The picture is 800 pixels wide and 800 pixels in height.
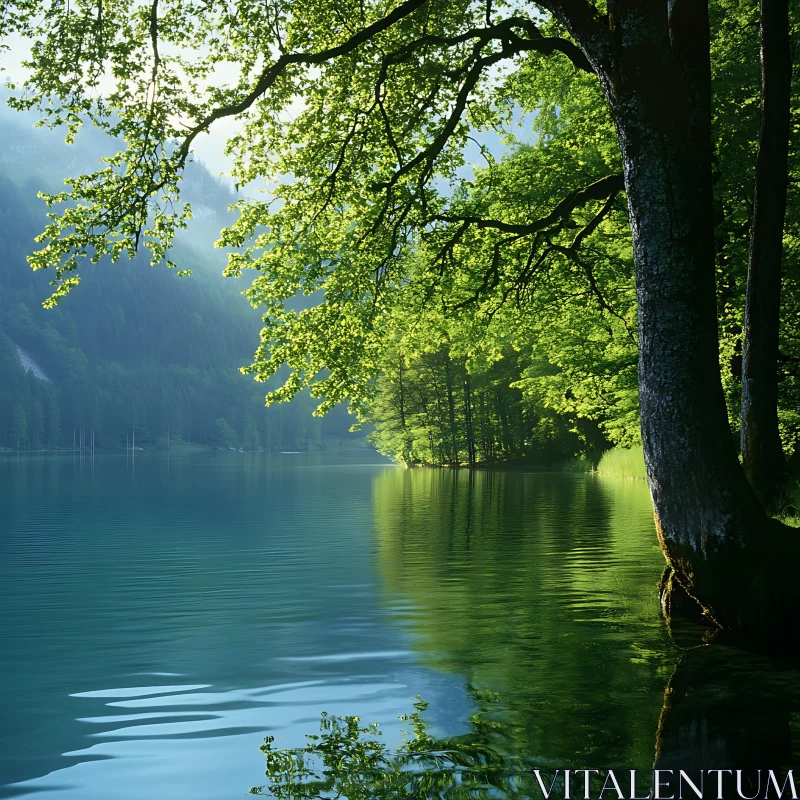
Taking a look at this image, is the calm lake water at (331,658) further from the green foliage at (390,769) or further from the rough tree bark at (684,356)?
the rough tree bark at (684,356)

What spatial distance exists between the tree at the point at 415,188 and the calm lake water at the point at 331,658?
54.0 inches

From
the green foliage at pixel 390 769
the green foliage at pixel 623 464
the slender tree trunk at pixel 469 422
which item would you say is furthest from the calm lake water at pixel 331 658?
the slender tree trunk at pixel 469 422

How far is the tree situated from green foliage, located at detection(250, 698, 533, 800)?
3.36 metres

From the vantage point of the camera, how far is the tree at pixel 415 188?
7.61 metres

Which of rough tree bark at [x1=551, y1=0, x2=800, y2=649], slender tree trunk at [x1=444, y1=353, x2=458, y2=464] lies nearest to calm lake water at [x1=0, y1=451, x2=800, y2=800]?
rough tree bark at [x1=551, y1=0, x2=800, y2=649]

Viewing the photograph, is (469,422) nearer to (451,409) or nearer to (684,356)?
(451,409)

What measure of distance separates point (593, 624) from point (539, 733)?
12.8 ft

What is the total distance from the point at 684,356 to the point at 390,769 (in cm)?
439

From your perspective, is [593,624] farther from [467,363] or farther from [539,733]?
[467,363]

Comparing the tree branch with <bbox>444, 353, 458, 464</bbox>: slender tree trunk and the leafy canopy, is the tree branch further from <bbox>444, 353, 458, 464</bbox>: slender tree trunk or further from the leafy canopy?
<bbox>444, 353, 458, 464</bbox>: slender tree trunk

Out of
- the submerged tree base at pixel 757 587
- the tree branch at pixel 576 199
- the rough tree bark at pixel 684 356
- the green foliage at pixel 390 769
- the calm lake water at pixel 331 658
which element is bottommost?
the calm lake water at pixel 331 658

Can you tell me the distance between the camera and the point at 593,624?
9273 mm

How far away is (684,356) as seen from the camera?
24.9 feet

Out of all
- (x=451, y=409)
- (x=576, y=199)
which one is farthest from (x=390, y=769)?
(x=451, y=409)
